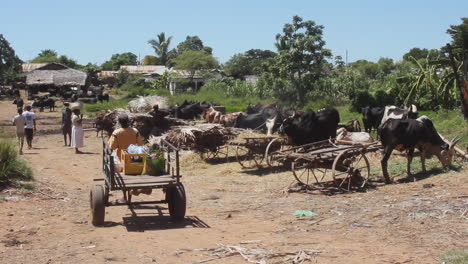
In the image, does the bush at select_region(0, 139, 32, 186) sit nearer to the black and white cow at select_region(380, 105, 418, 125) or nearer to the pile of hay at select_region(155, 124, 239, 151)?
the pile of hay at select_region(155, 124, 239, 151)

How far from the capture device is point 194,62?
64.2 metres

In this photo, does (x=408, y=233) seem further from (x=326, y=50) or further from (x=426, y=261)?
(x=326, y=50)

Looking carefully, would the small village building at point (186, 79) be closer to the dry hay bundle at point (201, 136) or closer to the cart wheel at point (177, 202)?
the dry hay bundle at point (201, 136)

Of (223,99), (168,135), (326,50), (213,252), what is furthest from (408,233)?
(223,99)

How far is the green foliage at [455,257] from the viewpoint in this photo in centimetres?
682

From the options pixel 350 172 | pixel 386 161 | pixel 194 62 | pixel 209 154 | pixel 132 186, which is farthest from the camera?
pixel 194 62

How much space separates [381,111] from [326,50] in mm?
17930

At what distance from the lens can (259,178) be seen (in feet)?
48.2

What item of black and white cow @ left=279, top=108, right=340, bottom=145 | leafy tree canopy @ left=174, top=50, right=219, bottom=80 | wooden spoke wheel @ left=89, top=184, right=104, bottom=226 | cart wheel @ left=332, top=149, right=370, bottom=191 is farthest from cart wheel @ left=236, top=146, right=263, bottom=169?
leafy tree canopy @ left=174, top=50, right=219, bottom=80

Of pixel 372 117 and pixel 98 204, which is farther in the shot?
pixel 372 117

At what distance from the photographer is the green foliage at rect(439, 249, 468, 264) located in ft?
22.4

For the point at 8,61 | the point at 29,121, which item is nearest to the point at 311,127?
the point at 29,121

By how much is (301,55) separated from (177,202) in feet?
89.4

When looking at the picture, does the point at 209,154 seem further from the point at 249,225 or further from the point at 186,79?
the point at 186,79
